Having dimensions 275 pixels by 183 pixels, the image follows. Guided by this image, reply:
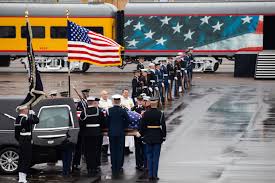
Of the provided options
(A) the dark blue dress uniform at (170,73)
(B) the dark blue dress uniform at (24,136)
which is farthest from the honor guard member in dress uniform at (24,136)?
(A) the dark blue dress uniform at (170,73)

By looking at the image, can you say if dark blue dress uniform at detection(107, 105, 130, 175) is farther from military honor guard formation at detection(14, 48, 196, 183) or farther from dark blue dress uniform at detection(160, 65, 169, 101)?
dark blue dress uniform at detection(160, 65, 169, 101)

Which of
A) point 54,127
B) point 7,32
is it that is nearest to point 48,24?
point 7,32

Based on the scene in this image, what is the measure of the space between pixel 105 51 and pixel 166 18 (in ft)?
83.9

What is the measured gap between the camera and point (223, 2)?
47.3m

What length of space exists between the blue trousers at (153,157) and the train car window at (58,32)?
30.7 m

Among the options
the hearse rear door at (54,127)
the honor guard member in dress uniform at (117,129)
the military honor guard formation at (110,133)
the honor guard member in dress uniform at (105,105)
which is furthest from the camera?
the honor guard member in dress uniform at (105,105)

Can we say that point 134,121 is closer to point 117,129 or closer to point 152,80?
point 117,129

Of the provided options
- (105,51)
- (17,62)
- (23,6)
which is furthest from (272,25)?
(105,51)

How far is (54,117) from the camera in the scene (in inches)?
727

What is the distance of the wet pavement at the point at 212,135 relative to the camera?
18266mm

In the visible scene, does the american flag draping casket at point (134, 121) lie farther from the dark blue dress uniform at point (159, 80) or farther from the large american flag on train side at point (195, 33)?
the large american flag on train side at point (195, 33)

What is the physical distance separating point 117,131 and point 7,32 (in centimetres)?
3088

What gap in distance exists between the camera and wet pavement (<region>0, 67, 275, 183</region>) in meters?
18.3

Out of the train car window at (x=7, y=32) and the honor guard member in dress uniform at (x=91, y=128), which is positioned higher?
the train car window at (x=7, y=32)
